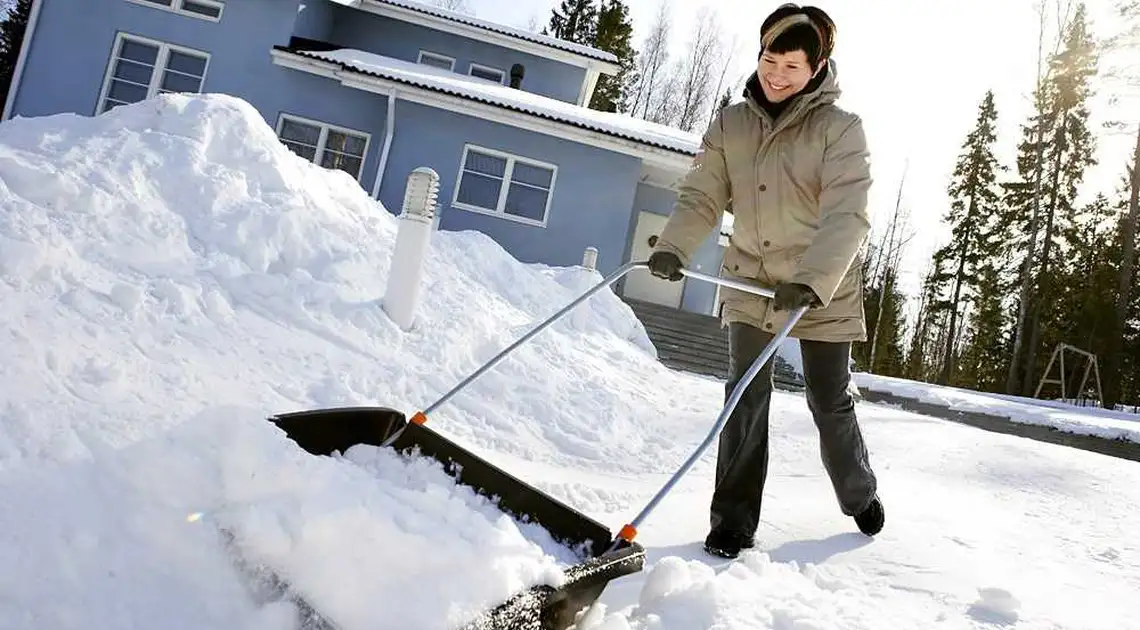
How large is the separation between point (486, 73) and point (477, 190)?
19.3 feet

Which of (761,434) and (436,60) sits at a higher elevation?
(436,60)

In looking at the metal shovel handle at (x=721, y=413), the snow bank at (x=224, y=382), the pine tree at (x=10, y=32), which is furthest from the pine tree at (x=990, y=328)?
the pine tree at (x=10, y=32)

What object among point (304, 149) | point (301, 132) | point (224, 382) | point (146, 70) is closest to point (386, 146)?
point (304, 149)

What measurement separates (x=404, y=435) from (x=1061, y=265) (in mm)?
31151

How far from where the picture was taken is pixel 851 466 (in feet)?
9.54

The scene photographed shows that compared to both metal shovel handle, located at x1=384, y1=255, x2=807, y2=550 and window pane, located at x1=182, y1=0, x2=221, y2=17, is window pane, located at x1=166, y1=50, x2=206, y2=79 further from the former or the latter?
metal shovel handle, located at x1=384, y1=255, x2=807, y2=550

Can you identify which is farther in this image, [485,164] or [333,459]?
[485,164]

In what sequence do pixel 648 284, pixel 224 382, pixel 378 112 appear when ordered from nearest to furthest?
pixel 224 382
pixel 378 112
pixel 648 284

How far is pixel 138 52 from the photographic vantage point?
14875 mm

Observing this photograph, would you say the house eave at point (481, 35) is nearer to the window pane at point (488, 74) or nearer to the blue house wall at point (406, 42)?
the blue house wall at point (406, 42)

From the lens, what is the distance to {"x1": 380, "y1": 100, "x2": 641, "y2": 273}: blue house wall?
13664mm

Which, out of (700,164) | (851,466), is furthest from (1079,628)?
(700,164)

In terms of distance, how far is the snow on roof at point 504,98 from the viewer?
1304cm

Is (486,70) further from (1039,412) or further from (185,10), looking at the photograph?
(1039,412)
